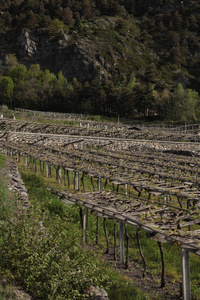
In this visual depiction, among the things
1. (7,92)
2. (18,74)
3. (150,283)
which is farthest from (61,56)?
(150,283)

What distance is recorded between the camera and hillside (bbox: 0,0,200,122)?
81.3 m

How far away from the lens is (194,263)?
880 centimetres

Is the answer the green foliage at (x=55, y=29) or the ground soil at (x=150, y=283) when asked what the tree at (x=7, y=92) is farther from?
the ground soil at (x=150, y=283)

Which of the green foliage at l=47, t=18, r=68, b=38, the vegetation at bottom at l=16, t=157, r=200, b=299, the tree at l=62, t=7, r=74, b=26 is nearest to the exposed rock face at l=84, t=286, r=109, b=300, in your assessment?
the vegetation at bottom at l=16, t=157, r=200, b=299

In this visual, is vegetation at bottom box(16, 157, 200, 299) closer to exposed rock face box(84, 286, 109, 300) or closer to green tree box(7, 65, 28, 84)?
exposed rock face box(84, 286, 109, 300)

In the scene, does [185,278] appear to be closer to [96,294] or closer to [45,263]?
[96,294]

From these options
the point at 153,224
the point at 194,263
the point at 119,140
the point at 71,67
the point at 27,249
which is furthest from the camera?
the point at 71,67

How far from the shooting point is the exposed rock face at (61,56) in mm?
121750

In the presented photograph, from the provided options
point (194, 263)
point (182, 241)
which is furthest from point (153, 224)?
point (194, 263)

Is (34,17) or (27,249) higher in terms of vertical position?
(34,17)

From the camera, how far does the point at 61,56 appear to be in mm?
134625

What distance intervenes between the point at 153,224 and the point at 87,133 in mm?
34883

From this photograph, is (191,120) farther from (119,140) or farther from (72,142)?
(72,142)

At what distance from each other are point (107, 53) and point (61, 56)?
2349 centimetres
